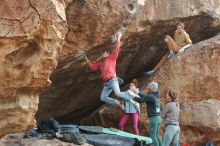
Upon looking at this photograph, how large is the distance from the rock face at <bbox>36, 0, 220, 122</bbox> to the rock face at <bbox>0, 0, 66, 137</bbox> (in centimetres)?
220

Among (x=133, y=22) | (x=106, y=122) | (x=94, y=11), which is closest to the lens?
(x=94, y=11)

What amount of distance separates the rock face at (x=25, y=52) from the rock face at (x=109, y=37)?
2.20m

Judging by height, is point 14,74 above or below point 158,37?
below

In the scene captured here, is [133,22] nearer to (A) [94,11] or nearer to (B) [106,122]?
(A) [94,11]

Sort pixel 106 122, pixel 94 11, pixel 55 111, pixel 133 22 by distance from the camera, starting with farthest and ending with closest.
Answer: pixel 55 111 < pixel 106 122 < pixel 133 22 < pixel 94 11

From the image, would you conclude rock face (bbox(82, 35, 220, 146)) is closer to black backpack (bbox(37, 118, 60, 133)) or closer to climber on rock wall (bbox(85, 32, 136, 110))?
climber on rock wall (bbox(85, 32, 136, 110))

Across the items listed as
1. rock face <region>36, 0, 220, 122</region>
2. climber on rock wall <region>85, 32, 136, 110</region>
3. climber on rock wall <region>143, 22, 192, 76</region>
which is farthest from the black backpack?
climber on rock wall <region>143, 22, 192, 76</region>

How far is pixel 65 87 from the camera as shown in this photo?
1506cm

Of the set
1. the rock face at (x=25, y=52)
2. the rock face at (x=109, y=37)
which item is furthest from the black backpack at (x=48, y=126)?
the rock face at (x=109, y=37)

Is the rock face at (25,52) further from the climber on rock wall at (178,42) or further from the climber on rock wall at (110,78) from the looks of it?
the climber on rock wall at (178,42)

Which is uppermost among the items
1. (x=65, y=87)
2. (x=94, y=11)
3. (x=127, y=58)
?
(x=94, y=11)

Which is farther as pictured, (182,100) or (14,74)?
(182,100)

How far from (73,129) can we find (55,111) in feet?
19.5

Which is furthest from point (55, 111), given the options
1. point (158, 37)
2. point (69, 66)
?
point (158, 37)
